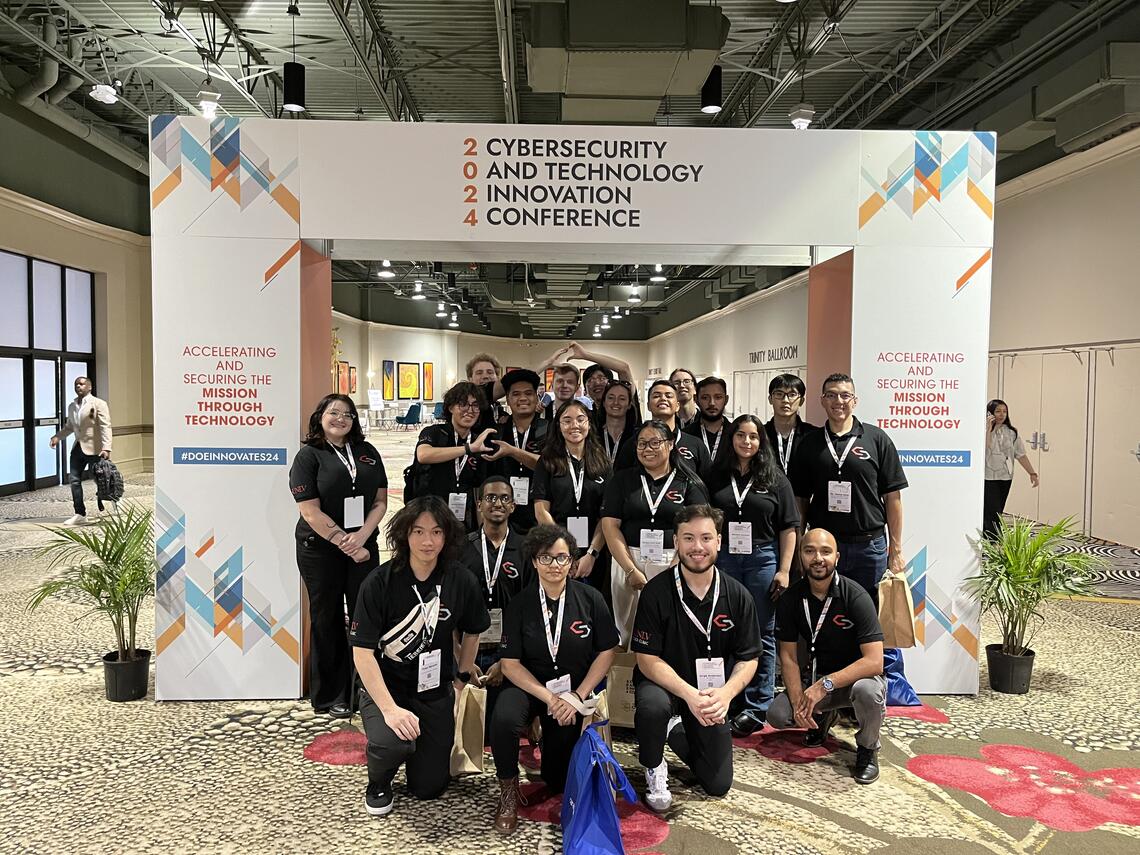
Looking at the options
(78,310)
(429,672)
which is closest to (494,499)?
(429,672)

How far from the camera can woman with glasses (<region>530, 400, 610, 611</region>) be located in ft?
11.3

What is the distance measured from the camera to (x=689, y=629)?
113 inches

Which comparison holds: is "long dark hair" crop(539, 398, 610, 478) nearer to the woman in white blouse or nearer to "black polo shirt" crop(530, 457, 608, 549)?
"black polo shirt" crop(530, 457, 608, 549)

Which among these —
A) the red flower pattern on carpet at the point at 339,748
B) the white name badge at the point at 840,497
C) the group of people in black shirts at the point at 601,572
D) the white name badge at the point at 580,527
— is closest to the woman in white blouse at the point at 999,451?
the group of people in black shirts at the point at 601,572

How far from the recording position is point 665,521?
3277 mm

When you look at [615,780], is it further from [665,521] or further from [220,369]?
[220,369]

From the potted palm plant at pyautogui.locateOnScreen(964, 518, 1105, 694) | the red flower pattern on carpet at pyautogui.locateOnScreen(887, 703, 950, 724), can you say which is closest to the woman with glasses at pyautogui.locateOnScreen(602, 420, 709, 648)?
the red flower pattern on carpet at pyautogui.locateOnScreen(887, 703, 950, 724)

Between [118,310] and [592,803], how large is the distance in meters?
12.6

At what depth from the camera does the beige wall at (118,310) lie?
1078 cm

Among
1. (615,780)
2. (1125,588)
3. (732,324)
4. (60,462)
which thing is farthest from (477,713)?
(732,324)

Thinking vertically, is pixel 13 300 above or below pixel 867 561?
Answer: above

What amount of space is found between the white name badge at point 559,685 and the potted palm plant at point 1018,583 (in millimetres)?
2337

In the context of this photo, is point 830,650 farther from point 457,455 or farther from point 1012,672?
point 457,455

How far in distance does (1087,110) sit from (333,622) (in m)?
7.52
